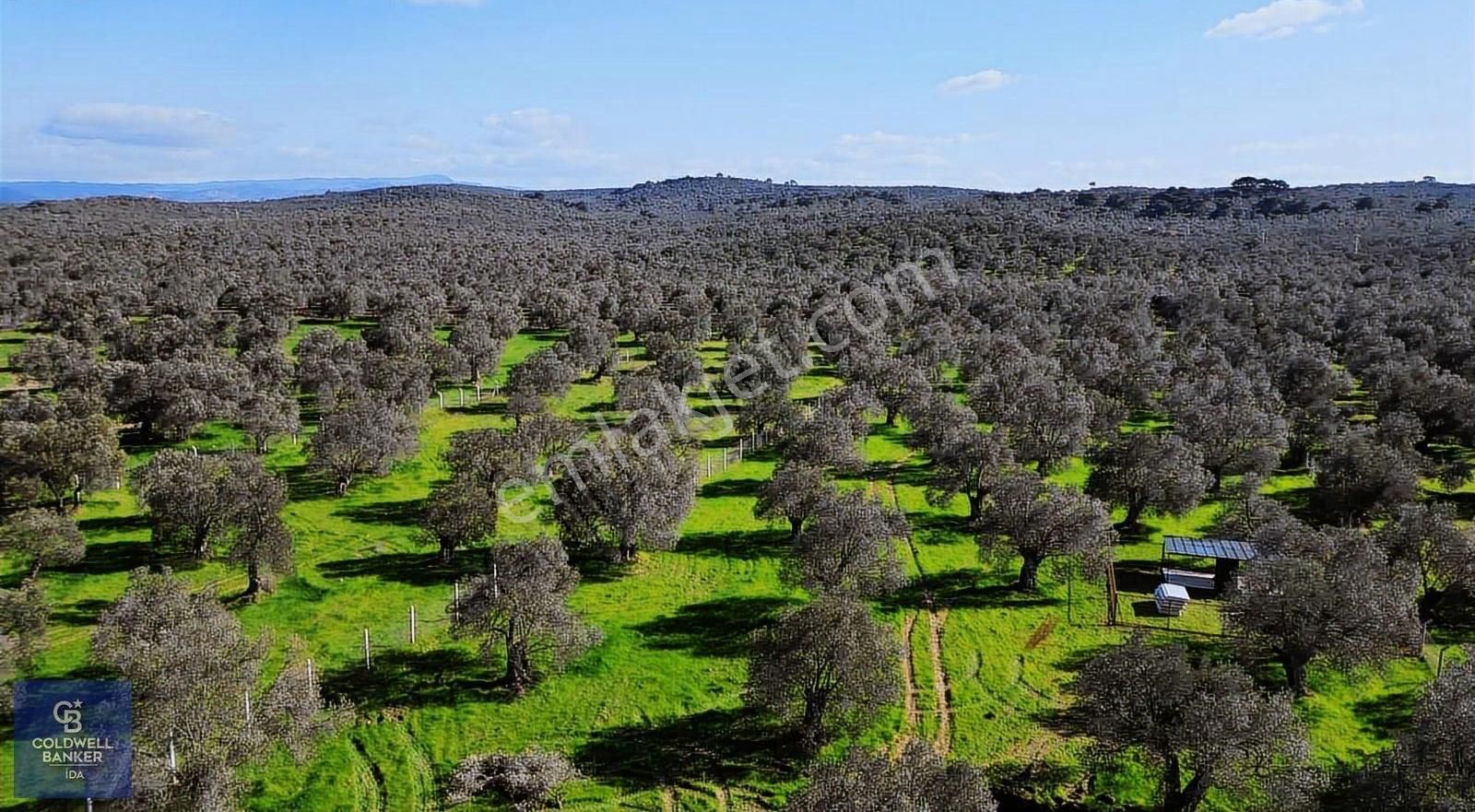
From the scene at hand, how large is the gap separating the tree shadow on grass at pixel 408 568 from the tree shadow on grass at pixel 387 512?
458cm

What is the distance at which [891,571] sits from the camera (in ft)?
133

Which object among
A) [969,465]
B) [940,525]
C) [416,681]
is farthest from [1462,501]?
[416,681]

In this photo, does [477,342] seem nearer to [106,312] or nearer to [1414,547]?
[106,312]

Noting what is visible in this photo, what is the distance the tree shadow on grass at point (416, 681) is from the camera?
109ft

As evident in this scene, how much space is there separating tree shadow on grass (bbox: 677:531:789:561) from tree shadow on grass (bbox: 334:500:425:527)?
53.3 feet

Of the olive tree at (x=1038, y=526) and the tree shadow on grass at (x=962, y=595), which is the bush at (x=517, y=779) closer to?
the tree shadow on grass at (x=962, y=595)

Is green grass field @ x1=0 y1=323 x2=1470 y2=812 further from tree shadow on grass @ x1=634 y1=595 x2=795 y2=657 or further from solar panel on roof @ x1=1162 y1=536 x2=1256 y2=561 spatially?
solar panel on roof @ x1=1162 y1=536 x2=1256 y2=561

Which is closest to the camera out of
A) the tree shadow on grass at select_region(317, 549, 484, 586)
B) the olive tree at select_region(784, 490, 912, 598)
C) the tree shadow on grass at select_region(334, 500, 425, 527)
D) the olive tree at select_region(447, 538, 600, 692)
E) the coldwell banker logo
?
the coldwell banker logo

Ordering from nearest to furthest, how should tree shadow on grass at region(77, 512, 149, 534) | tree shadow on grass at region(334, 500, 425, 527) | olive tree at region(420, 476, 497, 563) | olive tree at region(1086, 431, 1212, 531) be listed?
1. olive tree at region(420, 476, 497, 563)
2. tree shadow on grass at region(77, 512, 149, 534)
3. olive tree at region(1086, 431, 1212, 531)
4. tree shadow on grass at region(334, 500, 425, 527)

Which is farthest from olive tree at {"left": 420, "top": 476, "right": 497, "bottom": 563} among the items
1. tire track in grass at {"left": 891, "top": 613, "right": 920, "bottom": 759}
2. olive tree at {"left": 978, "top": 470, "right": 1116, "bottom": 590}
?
olive tree at {"left": 978, "top": 470, "right": 1116, "bottom": 590}

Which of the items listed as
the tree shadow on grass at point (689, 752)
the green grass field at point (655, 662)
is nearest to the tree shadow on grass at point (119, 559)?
the green grass field at point (655, 662)

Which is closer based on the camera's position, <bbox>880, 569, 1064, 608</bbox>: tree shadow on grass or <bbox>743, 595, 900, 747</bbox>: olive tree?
<bbox>743, 595, 900, 747</bbox>: olive tree

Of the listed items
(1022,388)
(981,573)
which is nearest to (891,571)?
(981,573)

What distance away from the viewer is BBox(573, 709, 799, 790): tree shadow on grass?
29.1m
